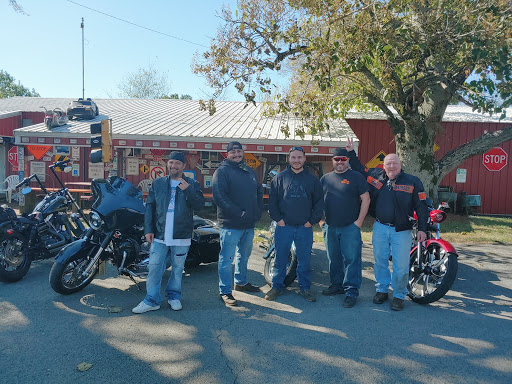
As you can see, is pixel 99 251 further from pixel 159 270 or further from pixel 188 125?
pixel 188 125

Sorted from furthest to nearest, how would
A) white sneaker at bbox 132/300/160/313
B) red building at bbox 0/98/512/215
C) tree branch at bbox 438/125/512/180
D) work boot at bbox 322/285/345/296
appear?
1. red building at bbox 0/98/512/215
2. tree branch at bbox 438/125/512/180
3. work boot at bbox 322/285/345/296
4. white sneaker at bbox 132/300/160/313

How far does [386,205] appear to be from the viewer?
16.3ft

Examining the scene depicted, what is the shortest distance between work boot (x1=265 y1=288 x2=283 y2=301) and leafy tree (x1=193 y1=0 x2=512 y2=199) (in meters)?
4.30

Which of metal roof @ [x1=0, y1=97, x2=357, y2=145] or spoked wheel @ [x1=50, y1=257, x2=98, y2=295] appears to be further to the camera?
metal roof @ [x1=0, y1=97, x2=357, y2=145]

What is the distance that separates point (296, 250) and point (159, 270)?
1.65 meters

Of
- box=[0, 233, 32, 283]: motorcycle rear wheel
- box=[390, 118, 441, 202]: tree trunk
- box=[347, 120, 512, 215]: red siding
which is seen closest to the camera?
box=[0, 233, 32, 283]: motorcycle rear wheel

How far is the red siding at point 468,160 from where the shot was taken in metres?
14.4

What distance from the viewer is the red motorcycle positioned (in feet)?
15.7

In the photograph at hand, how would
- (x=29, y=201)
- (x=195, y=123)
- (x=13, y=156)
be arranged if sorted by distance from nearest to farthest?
(x=29, y=201) < (x=195, y=123) < (x=13, y=156)

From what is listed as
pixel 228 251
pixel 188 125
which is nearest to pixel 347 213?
pixel 228 251

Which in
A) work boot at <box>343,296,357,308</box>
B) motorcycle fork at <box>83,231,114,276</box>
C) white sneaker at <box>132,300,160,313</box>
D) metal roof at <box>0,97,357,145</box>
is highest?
metal roof at <box>0,97,357,145</box>

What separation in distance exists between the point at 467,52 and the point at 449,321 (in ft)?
16.8

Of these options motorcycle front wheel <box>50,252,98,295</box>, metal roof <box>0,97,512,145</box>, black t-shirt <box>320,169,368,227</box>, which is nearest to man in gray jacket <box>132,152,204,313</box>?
motorcycle front wheel <box>50,252,98,295</box>

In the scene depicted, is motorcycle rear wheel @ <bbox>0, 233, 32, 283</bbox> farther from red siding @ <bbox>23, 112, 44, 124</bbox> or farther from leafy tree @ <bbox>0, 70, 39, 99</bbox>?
leafy tree @ <bbox>0, 70, 39, 99</bbox>
